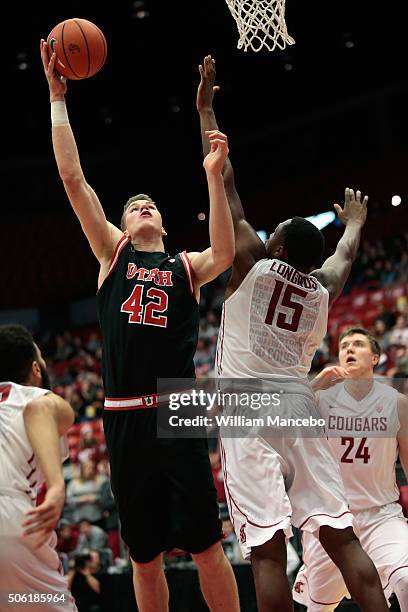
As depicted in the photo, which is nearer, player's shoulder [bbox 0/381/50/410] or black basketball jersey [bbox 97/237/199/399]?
player's shoulder [bbox 0/381/50/410]

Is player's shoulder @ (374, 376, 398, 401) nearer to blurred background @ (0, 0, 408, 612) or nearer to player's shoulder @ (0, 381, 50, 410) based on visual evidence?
player's shoulder @ (0, 381, 50, 410)

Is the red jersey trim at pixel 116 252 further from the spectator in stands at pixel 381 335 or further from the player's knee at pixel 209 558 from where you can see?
the spectator in stands at pixel 381 335

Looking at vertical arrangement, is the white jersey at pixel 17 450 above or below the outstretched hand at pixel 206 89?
below

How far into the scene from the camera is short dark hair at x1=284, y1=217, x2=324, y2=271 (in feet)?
15.5

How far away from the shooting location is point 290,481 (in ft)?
14.4

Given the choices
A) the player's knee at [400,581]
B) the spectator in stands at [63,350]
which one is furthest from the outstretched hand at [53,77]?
the spectator in stands at [63,350]

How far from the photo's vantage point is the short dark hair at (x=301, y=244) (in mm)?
4727

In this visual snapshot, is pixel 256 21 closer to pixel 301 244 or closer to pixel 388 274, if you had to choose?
pixel 301 244

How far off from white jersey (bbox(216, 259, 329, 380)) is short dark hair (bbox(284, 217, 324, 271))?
0.27 feet

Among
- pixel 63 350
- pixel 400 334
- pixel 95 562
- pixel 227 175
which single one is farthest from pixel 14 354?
pixel 63 350

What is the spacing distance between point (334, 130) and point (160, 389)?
18.8 meters

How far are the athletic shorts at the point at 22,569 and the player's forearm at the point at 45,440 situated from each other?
251 mm

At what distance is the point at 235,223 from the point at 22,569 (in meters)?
2.13

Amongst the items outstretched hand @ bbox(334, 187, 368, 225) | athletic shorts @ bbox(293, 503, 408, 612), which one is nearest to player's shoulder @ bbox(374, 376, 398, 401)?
athletic shorts @ bbox(293, 503, 408, 612)
